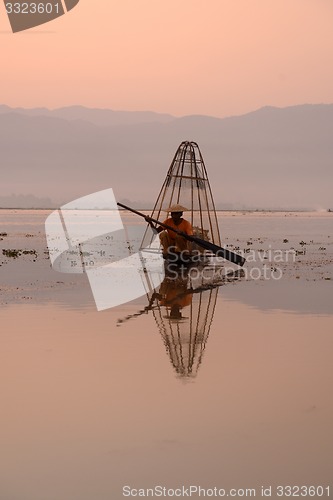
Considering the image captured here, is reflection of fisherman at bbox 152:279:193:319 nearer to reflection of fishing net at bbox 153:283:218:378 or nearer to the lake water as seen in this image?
reflection of fishing net at bbox 153:283:218:378

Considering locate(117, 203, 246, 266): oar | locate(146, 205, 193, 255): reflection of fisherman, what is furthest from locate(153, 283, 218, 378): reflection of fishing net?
locate(146, 205, 193, 255): reflection of fisherman

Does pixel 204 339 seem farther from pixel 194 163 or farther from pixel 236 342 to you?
pixel 194 163

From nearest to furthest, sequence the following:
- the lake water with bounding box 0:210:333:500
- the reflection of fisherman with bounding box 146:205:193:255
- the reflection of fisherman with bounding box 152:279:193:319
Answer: the lake water with bounding box 0:210:333:500, the reflection of fisherman with bounding box 152:279:193:319, the reflection of fisherman with bounding box 146:205:193:255

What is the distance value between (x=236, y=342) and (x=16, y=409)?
4.20m

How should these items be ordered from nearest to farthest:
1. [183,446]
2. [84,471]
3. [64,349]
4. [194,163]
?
[84,471] < [183,446] < [64,349] < [194,163]

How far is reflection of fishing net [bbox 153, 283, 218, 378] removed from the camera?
31.6ft

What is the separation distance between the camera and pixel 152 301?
1559cm

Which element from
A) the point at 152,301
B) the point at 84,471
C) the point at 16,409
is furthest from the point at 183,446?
the point at 152,301

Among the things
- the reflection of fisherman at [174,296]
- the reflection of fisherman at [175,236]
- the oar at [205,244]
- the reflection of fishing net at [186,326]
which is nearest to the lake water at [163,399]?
the reflection of fishing net at [186,326]

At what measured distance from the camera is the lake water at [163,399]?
Answer: 583cm

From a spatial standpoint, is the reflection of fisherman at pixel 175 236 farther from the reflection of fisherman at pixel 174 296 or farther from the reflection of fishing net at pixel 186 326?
the reflection of fishing net at pixel 186 326

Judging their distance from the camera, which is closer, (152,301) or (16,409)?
(16,409)

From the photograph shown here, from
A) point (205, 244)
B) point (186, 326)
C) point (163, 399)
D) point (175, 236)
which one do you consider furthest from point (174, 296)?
point (163, 399)

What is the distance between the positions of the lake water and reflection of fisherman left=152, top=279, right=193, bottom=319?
0.15m
